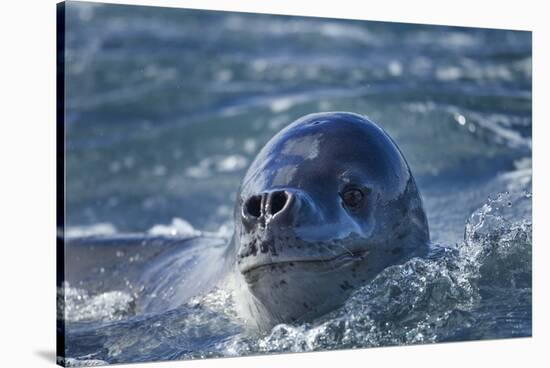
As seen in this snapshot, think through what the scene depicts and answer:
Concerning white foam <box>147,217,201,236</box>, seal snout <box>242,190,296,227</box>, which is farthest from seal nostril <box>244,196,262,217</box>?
white foam <box>147,217,201,236</box>

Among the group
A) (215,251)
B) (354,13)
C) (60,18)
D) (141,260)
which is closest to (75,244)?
(141,260)

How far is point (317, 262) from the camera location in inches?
196

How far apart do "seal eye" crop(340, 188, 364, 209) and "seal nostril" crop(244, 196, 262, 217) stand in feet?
1.63

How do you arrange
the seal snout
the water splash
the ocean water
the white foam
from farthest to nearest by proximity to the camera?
the white foam → the ocean water → the water splash → the seal snout

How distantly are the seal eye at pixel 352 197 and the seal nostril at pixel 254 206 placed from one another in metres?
0.50

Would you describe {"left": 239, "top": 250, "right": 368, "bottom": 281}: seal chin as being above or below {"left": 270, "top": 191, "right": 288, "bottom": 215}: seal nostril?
below

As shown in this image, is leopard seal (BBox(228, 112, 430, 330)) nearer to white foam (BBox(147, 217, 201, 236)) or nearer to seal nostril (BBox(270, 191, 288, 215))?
seal nostril (BBox(270, 191, 288, 215))

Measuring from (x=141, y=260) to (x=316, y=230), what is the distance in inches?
104

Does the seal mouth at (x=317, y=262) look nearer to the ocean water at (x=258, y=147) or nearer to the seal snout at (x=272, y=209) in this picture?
the seal snout at (x=272, y=209)

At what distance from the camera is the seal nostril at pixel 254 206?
4.86 m

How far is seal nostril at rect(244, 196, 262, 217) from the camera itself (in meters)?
4.86

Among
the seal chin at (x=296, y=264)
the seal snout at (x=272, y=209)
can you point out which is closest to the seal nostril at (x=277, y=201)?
the seal snout at (x=272, y=209)

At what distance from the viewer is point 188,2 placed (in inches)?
250

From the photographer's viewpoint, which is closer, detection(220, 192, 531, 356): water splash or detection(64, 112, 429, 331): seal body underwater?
detection(64, 112, 429, 331): seal body underwater
